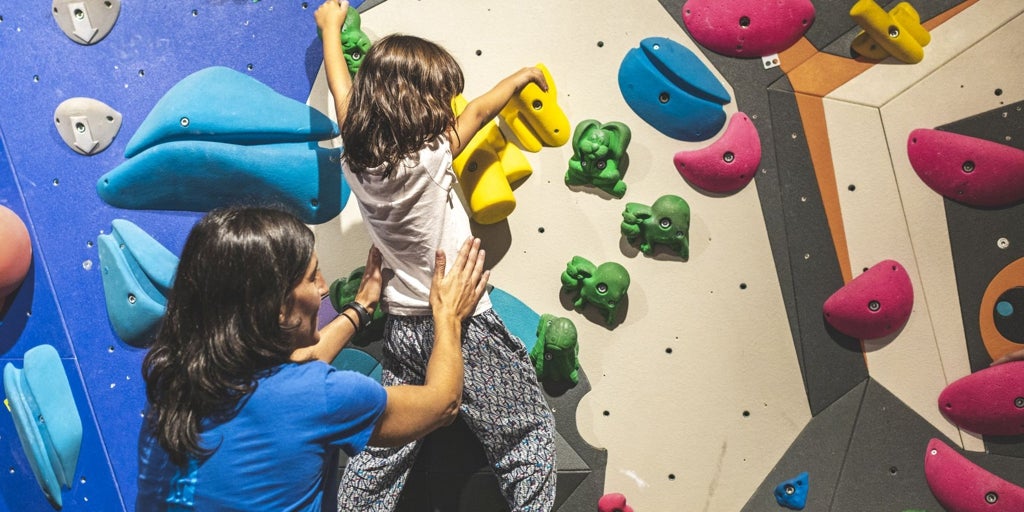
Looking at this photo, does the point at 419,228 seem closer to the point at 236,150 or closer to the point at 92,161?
the point at 236,150

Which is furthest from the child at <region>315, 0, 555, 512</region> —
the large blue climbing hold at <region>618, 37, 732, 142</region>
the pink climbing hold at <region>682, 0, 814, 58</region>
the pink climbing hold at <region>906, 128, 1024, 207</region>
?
the pink climbing hold at <region>906, 128, 1024, 207</region>

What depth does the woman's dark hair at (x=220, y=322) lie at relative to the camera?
1.40 metres

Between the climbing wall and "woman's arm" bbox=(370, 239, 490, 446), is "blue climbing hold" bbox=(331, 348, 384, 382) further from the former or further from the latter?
"woman's arm" bbox=(370, 239, 490, 446)

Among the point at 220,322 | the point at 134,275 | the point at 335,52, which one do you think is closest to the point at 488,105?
the point at 335,52

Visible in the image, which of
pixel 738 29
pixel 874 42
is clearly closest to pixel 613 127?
pixel 738 29

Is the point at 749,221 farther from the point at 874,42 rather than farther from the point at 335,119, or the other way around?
the point at 335,119

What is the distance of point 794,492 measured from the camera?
223 cm

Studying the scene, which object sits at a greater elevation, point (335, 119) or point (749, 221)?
point (335, 119)

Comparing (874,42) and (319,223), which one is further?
(319,223)

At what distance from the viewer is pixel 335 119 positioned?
226 cm

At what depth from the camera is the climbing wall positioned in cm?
212

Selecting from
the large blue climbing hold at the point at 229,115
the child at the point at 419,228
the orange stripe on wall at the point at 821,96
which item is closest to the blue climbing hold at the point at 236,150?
the large blue climbing hold at the point at 229,115

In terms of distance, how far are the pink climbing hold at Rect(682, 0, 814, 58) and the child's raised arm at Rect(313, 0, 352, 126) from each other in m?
0.82

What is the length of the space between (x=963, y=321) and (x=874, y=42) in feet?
2.32
